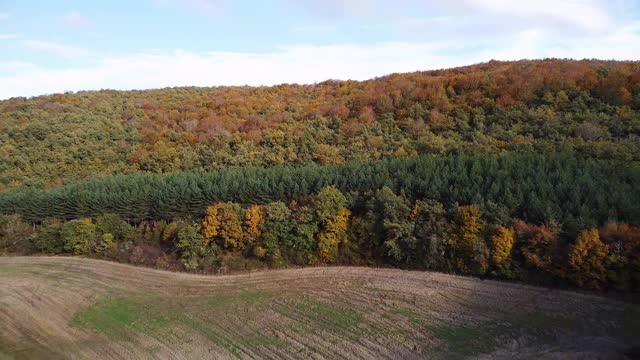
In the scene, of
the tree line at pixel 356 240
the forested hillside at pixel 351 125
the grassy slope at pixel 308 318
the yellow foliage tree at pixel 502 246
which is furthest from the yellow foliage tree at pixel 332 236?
the forested hillside at pixel 351 125

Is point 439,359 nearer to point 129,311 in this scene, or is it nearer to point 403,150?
point 129,311

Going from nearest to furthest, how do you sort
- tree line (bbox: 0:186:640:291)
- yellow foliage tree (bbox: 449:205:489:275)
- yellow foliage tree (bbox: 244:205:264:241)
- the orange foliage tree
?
tree line (bbox: 0:186:640:291), the orange foliage tree, yellow foliage tree (bbox: 449:205:489:275), yellow foliage tree (bbox: 244:205:264:241)

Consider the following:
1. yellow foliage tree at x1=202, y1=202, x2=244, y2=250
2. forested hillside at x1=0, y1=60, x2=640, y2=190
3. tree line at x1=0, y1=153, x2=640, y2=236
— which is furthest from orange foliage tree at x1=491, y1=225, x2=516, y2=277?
yellow foliage tree at x1=202, y1=202, x2=244, y2=250

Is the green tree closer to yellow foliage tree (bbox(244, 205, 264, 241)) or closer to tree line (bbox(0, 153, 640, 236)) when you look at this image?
tree line (bbox(0, 153, 640, 236))

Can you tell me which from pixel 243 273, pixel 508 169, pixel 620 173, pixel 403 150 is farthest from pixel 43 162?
pixel 620 173

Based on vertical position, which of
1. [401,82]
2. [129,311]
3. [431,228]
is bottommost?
[129,311]

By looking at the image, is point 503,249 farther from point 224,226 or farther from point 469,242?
point 224,226
